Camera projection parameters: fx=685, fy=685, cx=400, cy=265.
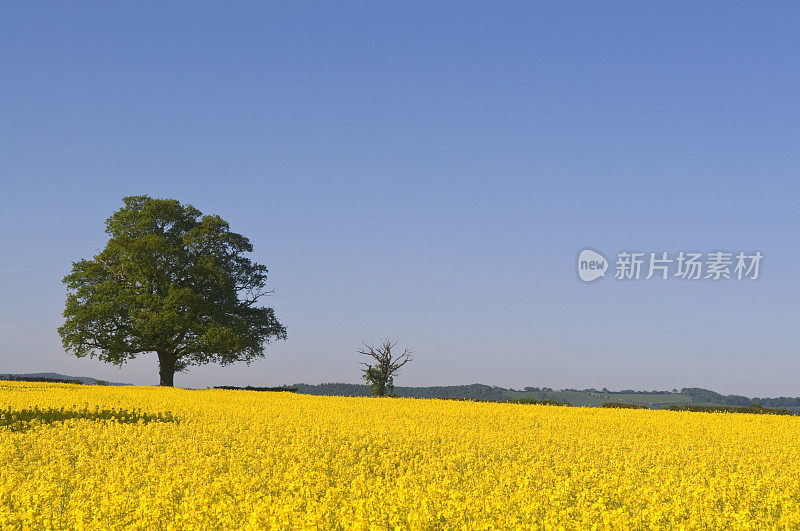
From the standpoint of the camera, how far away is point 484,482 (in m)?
11.3

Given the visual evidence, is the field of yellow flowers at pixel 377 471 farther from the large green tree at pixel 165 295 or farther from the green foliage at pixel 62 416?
the large green tree at pixel 165 295

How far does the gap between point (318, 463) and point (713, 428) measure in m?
17.5

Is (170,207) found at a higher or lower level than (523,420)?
higher

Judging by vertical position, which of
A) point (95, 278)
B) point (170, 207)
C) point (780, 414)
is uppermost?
point (170, 207)

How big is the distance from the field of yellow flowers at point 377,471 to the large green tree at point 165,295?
17765mm

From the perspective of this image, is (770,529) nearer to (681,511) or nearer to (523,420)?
(681,511)

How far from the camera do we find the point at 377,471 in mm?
13078

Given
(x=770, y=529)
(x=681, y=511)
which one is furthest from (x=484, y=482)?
(x=770, y=529)

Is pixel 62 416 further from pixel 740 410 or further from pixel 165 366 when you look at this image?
pixel 740 410

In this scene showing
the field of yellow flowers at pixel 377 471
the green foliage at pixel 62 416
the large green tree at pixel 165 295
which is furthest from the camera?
the large green tree at pixel 165 295

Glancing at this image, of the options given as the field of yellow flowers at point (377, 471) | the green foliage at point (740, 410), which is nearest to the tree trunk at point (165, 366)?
the field of yellow flowers at point (377, 471)

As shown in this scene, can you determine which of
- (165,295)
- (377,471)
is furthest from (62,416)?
(165,295)

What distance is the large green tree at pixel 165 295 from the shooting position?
42.9m

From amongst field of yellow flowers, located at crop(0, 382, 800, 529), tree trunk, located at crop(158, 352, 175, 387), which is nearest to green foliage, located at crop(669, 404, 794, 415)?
field of yellow flowers, located at crop(0, 382, 800, 529)
